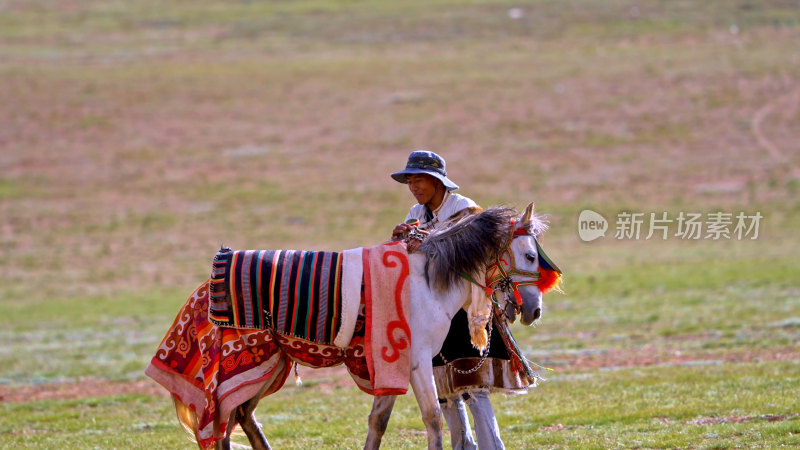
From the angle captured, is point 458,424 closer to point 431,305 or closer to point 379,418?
point 379,418

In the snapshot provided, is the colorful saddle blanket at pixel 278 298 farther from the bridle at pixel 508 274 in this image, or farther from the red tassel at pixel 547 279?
the red tassel at pixel 547 279

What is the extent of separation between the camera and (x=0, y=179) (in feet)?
100

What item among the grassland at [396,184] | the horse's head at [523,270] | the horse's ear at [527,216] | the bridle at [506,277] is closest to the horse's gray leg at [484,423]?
the bridle at [506,277]

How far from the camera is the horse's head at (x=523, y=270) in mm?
6328

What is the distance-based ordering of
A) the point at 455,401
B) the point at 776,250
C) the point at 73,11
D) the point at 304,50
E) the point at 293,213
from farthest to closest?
the point at 73,11 < the point at 304,50 < the point at 293,213 < the point at 776,250 < the point at 455,401

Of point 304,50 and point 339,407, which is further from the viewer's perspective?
point 304,50

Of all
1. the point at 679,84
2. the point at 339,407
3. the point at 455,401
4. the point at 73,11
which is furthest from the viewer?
the point at 73,11

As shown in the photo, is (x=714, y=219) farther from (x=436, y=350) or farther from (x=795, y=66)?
(x=436, y=350)

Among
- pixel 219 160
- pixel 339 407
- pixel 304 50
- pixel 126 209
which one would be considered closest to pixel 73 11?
pixel 304 50

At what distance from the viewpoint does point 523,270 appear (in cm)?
634

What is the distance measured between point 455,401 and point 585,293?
39.0ft

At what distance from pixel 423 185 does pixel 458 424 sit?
1658mm

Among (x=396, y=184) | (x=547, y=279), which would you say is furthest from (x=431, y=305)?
(x=396, y=184)

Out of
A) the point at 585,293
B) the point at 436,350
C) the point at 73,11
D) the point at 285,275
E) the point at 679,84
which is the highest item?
the point at 73,11
